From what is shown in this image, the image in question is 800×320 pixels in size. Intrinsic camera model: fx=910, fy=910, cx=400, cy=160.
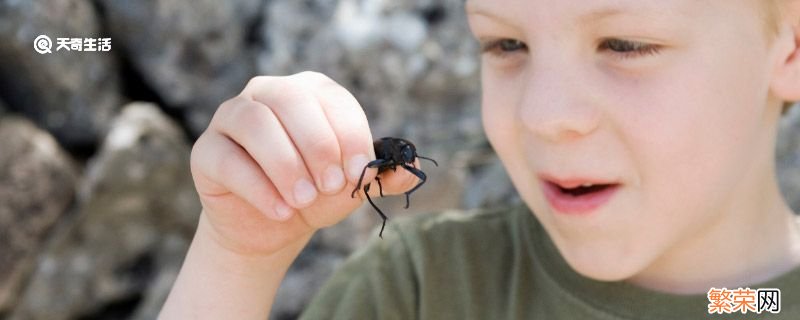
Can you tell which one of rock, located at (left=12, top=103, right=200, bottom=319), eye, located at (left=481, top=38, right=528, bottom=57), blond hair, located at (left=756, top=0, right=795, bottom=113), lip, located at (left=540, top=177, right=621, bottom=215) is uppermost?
blond hair, located at (left=756, top=0, right=795, bottom=113)

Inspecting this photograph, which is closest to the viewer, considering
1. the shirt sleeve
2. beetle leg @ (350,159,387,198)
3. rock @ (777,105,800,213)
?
beetle leg @ (350,159,387,198)

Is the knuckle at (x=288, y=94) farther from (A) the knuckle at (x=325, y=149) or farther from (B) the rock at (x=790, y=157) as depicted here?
(B) the rock at (x=790, y=157)

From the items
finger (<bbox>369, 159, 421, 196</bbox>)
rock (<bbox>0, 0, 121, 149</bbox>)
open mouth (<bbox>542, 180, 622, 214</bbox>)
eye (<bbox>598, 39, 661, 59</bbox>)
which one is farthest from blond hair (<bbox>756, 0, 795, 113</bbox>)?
rock (<bbox>0, 0, 121, 149</bbox>)

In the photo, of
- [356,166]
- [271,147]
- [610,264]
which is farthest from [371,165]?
[610,264]

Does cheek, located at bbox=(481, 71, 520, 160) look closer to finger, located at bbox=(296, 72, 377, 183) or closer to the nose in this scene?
the nose

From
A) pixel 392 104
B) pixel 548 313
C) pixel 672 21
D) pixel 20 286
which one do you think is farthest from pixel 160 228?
pixel 672 21

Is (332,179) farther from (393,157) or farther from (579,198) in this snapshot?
(579,198)
